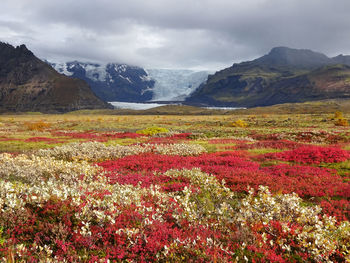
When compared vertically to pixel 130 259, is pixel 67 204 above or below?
above

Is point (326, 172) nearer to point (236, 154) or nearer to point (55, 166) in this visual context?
point (236, 154)

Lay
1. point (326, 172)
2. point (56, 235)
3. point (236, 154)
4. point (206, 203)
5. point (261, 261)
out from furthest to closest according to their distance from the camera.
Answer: point (236, 154), point (326, 172), point (206, 203), point (56, 235), point (261, 261)

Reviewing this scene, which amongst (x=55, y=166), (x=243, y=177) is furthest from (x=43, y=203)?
(x=243, y=177)

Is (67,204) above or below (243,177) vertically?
above

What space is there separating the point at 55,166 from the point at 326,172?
55.4 ft

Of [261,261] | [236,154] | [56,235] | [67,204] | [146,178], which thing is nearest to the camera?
[261,261]

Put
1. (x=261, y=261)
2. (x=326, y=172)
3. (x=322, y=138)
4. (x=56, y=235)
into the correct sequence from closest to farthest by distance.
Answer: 1. (x=261, y=261)
2. (x=56, y=235)
3. (x=326, y=172)
4. (x=322, y=138)

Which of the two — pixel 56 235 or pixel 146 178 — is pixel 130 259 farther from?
pixel 146 178

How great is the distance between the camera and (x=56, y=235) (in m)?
6.14

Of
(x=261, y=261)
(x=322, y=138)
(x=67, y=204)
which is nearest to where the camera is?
(x=261, y=261)

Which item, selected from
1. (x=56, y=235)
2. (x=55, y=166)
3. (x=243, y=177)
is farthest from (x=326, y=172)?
(x=55, y=166)

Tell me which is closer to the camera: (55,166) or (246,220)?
(246,220)

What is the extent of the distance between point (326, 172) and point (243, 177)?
5.78m

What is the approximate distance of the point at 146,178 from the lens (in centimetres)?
1415
